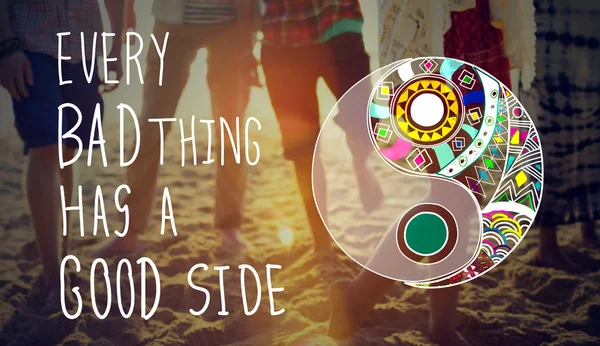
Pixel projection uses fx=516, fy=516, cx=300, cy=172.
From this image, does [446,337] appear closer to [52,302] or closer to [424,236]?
[424,236]

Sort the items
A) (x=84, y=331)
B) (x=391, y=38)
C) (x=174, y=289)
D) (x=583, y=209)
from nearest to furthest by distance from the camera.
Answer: (x=391, y=38), (x=84, y=331), (x=174, y=289), (x=583, y=209)

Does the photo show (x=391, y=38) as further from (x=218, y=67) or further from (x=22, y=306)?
(x=22, y=306)

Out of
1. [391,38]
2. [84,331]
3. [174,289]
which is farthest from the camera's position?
[174,289]

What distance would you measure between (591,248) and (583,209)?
21cm

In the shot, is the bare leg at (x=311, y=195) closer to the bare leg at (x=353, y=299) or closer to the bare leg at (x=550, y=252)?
the bare leg at (x=353, y=299)

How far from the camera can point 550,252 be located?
1.89 metres

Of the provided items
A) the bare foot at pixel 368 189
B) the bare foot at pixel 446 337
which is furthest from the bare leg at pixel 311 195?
the bare foot at pixel 446 337

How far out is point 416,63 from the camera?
149 centimetres

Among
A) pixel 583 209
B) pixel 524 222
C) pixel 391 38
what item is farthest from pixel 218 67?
pixel 583 209

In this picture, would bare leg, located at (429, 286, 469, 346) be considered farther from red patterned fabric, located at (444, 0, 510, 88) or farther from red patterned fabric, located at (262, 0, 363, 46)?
red patterned fabric, located at (262, 0, 363, 46)

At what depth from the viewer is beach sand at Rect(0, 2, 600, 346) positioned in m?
1.60

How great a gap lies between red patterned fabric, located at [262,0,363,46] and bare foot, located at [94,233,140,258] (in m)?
0.85

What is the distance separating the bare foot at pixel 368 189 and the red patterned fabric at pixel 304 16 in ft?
1.56

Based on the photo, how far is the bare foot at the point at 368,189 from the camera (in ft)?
5.90
